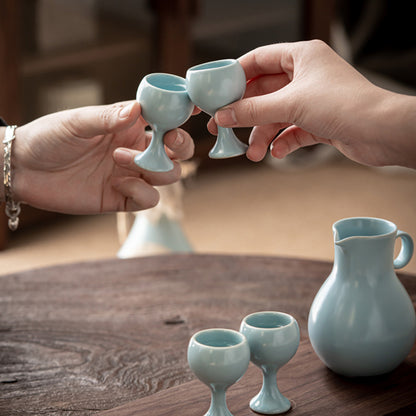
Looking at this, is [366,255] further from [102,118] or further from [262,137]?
[102,118]

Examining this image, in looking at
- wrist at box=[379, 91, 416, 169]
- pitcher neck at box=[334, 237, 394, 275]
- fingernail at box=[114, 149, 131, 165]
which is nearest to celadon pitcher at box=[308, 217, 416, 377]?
pitcher neck at box=[334, 237, 394, 275]

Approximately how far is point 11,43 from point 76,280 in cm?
154

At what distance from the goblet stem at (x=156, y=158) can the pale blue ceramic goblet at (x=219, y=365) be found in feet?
0.92

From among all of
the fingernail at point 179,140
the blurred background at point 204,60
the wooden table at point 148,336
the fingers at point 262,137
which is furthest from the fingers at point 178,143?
the blurred background at point 204,60

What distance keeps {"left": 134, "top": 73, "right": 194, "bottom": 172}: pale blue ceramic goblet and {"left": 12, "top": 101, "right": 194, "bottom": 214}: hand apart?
0.12 m

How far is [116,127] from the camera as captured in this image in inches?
43.0

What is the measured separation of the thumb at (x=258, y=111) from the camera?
0.99 m

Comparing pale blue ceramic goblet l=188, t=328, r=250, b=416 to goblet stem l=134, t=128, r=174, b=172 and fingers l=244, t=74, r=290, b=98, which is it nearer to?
goblet stem l=134, t=128, r=174, b=172

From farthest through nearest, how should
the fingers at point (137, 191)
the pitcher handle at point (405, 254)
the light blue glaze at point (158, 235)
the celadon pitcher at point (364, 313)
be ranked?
the light blue glaze at point (158, 235) → the fingers at point (137, 191) → the pitcher handle at point (405, 254) → the celadon pitcher at point (364, 313)

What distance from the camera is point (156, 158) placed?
1054mm

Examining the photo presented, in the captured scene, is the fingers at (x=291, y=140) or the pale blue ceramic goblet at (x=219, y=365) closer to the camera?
the pale blue ceramic goblet at (x=219, y=365)

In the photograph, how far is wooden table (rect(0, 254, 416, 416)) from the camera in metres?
0.92

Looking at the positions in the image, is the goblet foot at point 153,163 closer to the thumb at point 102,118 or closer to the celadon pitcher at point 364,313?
the thumb at point 102,118

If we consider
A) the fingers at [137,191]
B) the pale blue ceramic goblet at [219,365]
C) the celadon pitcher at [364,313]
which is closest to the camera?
the pale blue ceramic goblet at [219,365]
